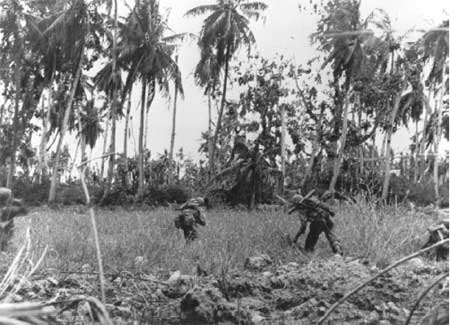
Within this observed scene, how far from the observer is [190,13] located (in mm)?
19922

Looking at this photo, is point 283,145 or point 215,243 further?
point 283,145

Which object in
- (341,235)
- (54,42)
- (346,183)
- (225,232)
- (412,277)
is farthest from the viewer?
(54,42)

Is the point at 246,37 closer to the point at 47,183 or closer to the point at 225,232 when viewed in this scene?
the point at 47,183

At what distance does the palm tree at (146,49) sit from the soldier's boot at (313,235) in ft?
45.1

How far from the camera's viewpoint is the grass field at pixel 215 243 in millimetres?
4516

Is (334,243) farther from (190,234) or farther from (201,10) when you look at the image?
(201,10)

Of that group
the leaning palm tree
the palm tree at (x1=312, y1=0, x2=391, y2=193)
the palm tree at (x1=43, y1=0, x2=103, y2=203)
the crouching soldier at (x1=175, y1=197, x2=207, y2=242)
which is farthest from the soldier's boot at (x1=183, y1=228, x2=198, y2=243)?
the leaning palm tree

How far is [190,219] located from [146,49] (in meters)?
14.2

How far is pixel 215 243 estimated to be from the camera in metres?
5.69

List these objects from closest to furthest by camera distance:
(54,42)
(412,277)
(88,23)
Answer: (412,277) < (88,23) < (54,42)

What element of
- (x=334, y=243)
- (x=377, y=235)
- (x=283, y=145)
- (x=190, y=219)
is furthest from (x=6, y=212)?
(x=283, y=145)

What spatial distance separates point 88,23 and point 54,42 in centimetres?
171

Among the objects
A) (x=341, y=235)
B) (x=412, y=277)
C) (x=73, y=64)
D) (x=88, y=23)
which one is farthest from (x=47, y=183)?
(x=412, y=277)

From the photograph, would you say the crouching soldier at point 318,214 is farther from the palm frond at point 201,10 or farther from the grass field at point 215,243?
the palm frond at point 201,10
